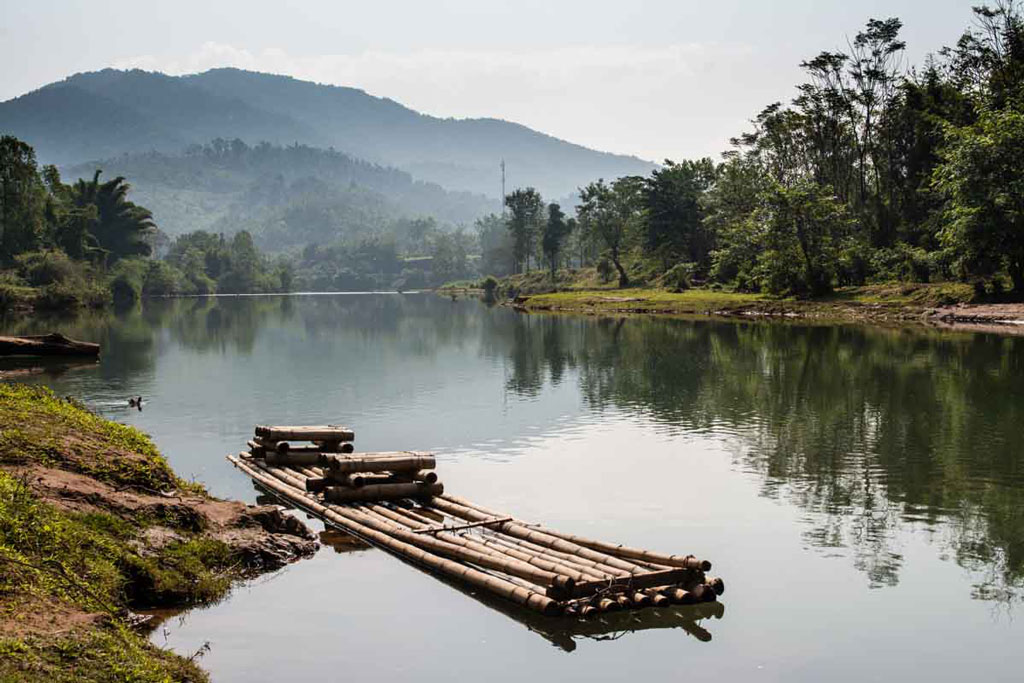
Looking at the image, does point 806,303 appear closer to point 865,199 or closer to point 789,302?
point 789,302

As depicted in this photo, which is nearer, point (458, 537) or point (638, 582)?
point (638, 582)

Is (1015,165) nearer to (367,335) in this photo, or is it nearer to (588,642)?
(367,335)

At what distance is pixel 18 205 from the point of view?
12769 cm

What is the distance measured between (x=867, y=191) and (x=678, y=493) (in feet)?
308

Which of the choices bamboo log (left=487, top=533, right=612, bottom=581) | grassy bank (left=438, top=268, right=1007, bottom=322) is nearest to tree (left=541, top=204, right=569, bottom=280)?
grassy bank (left=438, top=268, right=1007, bottom=322)

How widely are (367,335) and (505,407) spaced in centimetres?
4705

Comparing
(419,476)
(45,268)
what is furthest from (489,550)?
(45,268)

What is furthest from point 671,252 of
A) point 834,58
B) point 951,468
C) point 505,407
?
point 951,468

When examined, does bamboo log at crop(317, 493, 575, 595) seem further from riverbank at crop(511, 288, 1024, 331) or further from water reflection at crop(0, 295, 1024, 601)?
riverbank at crop(511, 288, 1024, 331)

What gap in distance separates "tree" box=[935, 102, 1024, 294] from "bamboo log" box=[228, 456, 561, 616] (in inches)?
2405

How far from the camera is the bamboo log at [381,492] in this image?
64.7ft

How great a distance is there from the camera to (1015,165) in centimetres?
6800

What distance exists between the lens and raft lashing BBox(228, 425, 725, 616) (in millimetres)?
14219

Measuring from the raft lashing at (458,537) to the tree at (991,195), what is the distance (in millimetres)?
58276
